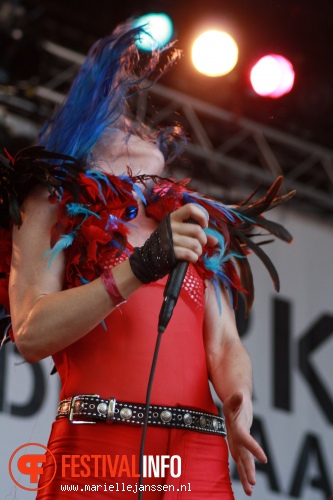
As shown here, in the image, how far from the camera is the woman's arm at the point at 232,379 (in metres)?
1.64

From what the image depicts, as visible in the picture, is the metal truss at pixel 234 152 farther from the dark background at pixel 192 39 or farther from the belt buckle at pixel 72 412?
the belt buckle at pixel 72 412

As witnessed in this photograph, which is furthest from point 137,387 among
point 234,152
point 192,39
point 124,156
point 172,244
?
point 234,152

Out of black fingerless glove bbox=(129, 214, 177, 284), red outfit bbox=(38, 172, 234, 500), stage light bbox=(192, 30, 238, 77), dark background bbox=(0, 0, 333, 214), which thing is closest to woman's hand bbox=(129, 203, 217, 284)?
black fingerless glove bbox=(129, 214, 177, 284)

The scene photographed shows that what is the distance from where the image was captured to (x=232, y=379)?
6.14 feet

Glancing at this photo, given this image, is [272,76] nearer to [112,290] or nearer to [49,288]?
[49,288]

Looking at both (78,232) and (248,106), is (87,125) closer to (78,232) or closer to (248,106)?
(78,232)

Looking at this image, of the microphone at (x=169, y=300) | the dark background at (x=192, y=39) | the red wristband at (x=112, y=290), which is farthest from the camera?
the dark background at (x=192, y=39)

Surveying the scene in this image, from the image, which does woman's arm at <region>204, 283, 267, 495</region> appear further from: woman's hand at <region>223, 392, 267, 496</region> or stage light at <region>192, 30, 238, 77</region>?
stage light at <region>192, 30, 238, 77</region>

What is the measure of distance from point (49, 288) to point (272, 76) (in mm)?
3318

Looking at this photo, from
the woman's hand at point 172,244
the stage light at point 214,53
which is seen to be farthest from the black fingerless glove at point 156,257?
the stage light at point 214,53

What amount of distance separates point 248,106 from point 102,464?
12.7ft

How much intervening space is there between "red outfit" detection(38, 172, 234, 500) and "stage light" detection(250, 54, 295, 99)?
10.2 feet

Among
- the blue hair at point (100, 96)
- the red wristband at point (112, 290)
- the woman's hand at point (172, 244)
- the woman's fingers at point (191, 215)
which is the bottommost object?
the red wristband at point (112, 290)

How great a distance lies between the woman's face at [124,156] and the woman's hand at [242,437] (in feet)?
2.33
